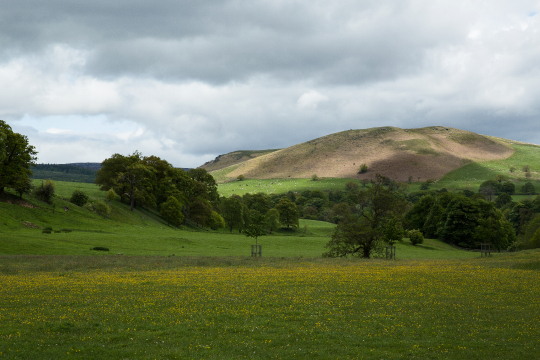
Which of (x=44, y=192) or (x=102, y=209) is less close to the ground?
(x=44, y=192)

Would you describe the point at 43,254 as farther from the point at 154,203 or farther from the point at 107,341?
the point at 154,203

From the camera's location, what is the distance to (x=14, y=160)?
230ft

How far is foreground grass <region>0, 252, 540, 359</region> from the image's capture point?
12.7m

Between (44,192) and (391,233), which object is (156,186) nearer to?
(44,192)

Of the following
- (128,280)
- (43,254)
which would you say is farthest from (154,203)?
(128,280)

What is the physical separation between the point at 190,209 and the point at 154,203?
10129 millimetres

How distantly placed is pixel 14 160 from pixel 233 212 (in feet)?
178

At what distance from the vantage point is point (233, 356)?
1208 cm

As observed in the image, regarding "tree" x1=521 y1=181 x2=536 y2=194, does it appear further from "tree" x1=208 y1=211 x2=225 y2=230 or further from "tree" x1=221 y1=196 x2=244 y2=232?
"tree" x1=208 y1=211 x2=225 y2=230

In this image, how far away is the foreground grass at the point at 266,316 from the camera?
500 inches

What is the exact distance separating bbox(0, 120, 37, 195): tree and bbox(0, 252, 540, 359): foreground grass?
46.2m

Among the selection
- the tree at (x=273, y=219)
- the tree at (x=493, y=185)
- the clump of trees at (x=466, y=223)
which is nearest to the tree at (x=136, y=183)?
the tree at (x=273, y=219)

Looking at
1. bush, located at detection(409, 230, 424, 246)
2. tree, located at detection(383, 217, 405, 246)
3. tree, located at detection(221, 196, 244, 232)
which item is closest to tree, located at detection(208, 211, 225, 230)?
tree, located at detection(221, 196, 244, 232)

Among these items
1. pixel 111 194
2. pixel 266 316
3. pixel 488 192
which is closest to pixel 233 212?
pixel 111 194
